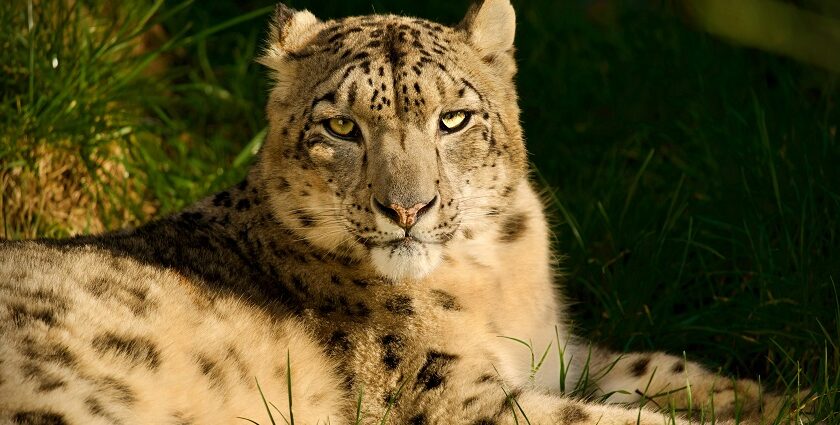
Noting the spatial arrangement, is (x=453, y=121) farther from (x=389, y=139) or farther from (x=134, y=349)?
(x=134, y=349)

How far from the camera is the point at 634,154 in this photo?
7.68 metres

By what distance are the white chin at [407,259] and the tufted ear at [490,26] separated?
1.22 meters

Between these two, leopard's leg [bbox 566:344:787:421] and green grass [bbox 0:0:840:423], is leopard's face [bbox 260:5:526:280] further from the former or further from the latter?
green grass [bbox 0:0:840:423]

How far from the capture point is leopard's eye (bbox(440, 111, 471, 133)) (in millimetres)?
4402

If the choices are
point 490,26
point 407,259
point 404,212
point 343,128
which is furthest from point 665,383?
point 343,128

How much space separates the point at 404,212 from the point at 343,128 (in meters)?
0.64

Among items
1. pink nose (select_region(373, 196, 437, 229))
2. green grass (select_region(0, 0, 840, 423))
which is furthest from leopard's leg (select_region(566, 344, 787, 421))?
pink nose (select_region(373, 196, 437, 229))

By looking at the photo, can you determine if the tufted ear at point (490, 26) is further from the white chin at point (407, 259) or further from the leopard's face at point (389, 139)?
the white chin at point (407, 259)

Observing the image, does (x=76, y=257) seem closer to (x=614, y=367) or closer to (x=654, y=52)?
(x=614, y=367)

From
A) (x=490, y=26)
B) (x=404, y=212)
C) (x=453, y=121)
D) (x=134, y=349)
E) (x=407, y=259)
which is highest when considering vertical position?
(x=490, y=26)

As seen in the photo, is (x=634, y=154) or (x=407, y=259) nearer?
(x=407, y=259)

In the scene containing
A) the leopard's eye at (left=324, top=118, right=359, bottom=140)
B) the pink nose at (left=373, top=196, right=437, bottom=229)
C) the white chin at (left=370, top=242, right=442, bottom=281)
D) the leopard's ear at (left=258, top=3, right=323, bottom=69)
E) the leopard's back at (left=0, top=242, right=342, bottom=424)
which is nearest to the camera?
the leopard's back at (left=0, top=242, right=342, bottom=424)

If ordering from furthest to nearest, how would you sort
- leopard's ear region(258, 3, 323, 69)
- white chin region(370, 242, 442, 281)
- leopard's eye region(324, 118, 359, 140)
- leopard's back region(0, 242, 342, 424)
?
leopard's ear region(258, 3, 323, 69) → leopard's eye region(324, 118, 359, 140) → white chin region(370, 242, 442, 281) → leopard's back region(0, 242, 342, 424)

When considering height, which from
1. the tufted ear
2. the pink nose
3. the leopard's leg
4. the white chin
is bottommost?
the leopard's leg
